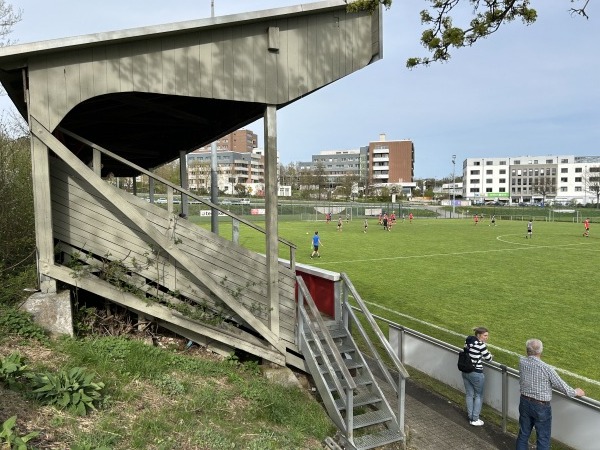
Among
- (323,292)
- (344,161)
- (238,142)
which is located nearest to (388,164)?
(344,161)

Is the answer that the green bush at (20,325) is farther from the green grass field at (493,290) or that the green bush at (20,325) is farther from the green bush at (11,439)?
the green grass field at (493,290)

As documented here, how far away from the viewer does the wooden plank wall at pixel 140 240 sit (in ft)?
22.0

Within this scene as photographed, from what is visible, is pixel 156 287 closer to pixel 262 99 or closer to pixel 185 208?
pixel 262 99

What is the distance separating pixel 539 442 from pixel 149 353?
508cm

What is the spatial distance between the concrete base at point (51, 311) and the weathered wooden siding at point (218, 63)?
2.32 m

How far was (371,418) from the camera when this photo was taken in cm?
612

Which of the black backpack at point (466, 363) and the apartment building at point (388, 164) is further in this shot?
the apartment building at point (388, 164)

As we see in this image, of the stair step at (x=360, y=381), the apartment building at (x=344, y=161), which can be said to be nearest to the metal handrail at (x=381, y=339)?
the stair step at (x=360, y=381)

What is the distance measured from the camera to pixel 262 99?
6934 mm

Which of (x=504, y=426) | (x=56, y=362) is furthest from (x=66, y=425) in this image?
(x=504, y=426)

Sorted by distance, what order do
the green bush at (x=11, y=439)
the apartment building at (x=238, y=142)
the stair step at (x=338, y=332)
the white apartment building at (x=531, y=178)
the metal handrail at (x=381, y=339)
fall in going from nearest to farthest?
the green bush at (x=11, y=439), the metal handrail at (x=381, y=339), the stair step at (x=338, y=332), the white apartment building at (x=531, y=178), the apartment building at (x=238, y=142)

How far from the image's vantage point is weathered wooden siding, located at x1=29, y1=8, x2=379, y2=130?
612 centimetres

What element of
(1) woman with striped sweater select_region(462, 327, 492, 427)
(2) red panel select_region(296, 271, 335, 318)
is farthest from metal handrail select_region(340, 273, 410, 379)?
(1) woman with striped sweater select_region(462, 327, 492, 427)

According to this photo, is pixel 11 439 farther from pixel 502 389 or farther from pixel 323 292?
pixel 502 389
